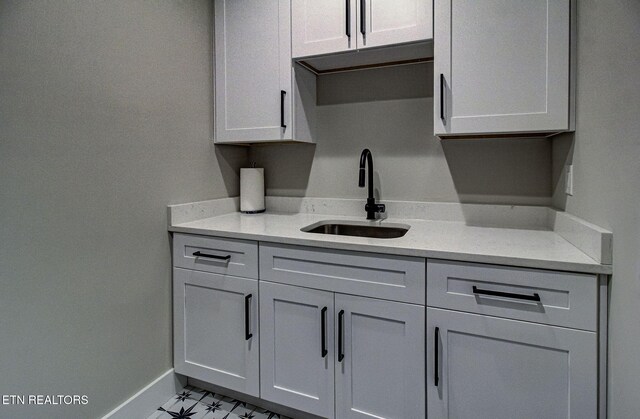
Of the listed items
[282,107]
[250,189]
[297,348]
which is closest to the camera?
[297,348]

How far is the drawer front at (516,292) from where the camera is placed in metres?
1.04

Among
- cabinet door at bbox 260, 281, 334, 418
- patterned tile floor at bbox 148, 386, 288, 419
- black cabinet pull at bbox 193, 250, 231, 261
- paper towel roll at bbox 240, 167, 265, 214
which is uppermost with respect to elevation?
Answer: paper towel roll at bbox 240, 167, 265, 214

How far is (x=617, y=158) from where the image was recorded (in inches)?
39.0

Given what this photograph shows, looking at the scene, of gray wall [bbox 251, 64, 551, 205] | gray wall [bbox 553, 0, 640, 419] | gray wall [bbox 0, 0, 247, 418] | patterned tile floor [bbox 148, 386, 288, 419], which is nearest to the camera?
gray wall [bbox 553, 0, 640, 419]

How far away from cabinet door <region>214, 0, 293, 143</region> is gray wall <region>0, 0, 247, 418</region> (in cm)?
14

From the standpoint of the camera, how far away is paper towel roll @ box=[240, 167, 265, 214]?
213 centimetres

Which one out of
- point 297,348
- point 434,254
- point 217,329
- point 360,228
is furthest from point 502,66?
point 217,329

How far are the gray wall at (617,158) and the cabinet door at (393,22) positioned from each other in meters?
0.57

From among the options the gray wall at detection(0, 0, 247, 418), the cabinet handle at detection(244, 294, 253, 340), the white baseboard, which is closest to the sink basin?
the cabinet handle at detection(244, 294, 253, 340)

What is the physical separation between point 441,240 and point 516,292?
32 cm

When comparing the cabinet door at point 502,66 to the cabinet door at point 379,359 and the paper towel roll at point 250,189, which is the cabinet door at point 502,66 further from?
the paper towel roll at point 250,189

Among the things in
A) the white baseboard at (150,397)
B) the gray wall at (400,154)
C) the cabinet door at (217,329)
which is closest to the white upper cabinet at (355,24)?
the gray wall at (400,154)

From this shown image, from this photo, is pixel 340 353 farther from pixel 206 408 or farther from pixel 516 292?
pixel 206 408

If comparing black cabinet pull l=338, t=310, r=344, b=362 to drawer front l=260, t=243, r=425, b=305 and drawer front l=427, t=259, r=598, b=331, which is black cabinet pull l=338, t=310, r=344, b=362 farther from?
drawer front l=427, t=259, r=598, b=331
